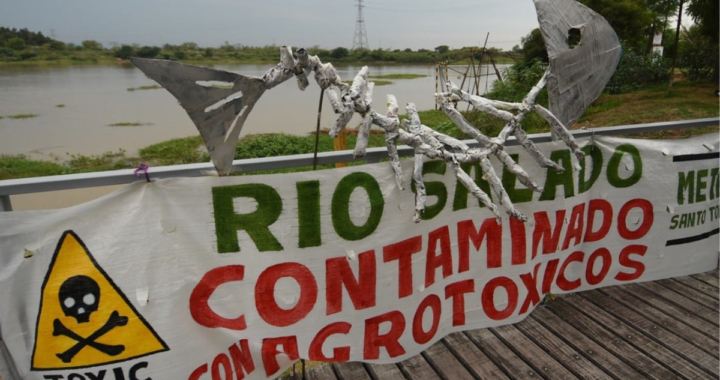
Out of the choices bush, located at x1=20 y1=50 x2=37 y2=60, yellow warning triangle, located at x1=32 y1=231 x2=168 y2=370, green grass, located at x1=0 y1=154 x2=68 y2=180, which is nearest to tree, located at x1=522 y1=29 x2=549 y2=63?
green grass, located at x1=0 y1=154 x2=68 y2=180

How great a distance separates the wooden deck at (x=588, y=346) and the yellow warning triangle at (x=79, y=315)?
2.63ft

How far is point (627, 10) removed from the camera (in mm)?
13891

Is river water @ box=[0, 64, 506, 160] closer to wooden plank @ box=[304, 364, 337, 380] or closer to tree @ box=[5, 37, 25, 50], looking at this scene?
wooden plank @ box=[304, 364, 337, 380]

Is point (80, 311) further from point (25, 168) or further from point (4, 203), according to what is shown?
point (25, 168)

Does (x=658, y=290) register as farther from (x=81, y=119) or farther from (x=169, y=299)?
(x=81, y=119)

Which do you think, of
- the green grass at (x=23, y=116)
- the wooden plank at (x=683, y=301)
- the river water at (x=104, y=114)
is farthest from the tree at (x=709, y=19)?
the green grass at (x=23, y=116)

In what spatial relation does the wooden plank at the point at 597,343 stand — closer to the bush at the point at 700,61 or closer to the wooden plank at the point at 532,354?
the wooden plank at the point at 532,354

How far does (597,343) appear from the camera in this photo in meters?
2.04

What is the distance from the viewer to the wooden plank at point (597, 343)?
1863 millimetres

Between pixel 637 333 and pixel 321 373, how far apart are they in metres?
1.46

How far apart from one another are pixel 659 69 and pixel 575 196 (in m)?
12.3

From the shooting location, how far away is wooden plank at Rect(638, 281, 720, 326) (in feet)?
7.24

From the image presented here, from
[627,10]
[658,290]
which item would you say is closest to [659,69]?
[627,10]

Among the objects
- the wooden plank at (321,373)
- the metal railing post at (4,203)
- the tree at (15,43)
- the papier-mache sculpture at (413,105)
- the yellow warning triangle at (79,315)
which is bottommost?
the wooden plank at (321,373)
